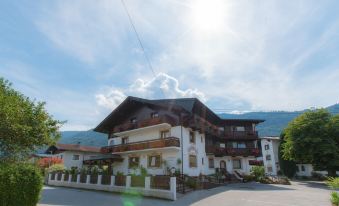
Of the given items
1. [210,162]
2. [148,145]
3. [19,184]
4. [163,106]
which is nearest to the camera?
[19,184]

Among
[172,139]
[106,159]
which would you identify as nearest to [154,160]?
[172,139]

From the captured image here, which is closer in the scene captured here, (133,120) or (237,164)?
(133,120)

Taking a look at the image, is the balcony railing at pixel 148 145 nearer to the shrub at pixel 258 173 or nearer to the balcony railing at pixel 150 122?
the balcony railing at pixel 150 122

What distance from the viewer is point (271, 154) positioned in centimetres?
5116

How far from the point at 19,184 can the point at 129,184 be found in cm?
1052

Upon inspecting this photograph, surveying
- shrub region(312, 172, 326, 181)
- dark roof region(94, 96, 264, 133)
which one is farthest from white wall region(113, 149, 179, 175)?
shrub region(312, 172, 326, 181)

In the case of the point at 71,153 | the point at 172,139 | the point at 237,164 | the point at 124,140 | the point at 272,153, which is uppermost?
the point at 124,140

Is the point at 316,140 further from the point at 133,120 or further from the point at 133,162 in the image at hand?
the point at 133,120

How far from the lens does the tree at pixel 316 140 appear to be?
31.9 metres

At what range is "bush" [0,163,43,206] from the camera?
966cm

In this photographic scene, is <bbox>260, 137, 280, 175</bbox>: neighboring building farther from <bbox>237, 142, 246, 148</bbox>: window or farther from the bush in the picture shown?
the bush

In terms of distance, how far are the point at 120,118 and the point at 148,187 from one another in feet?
57.4

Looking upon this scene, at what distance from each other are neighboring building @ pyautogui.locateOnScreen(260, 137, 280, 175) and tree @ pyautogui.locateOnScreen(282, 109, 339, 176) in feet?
50.1

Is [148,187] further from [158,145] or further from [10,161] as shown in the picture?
[10,161]
